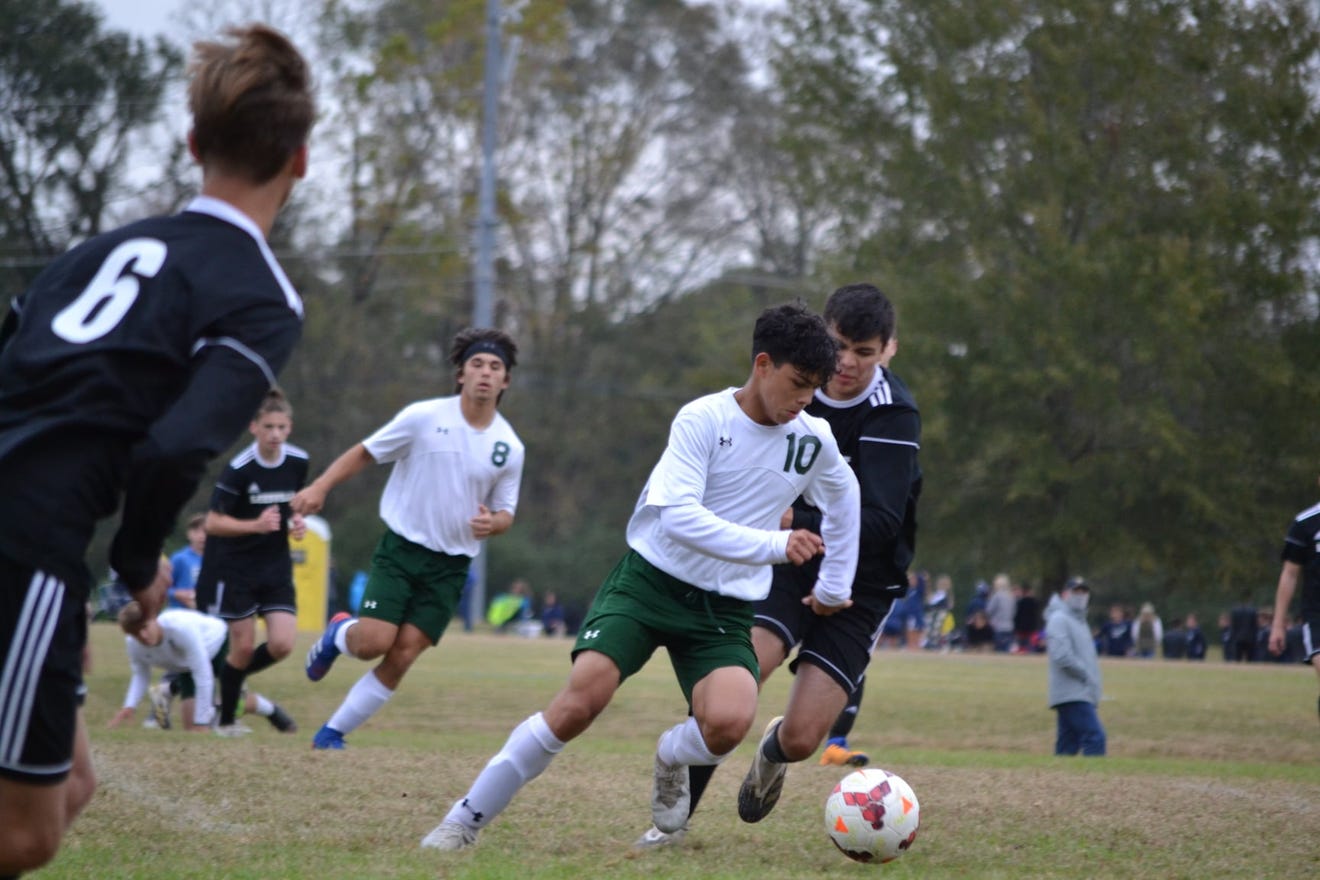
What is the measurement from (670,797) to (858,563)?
1.35 meters

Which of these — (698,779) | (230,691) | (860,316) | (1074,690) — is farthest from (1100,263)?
(698,779)

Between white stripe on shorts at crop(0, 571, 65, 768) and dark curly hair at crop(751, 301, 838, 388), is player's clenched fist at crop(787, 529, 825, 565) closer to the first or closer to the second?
dark curly hair at crop(751, 301, 838, 388)

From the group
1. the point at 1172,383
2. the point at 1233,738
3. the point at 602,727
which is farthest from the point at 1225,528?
the point at 602,727

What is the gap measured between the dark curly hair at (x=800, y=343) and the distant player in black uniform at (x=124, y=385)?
2453mm

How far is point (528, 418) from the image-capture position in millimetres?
48219

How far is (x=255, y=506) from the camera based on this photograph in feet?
36.2

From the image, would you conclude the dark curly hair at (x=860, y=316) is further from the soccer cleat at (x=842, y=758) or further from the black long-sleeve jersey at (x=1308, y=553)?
the black long-sleeve jersey at (x=1308, y=553)

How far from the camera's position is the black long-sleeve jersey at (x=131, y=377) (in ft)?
10.3

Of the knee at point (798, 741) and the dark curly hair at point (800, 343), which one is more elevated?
the dark curly hair at point (800, 343)

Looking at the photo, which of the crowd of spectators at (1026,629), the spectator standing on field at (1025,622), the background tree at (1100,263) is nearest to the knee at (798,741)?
the background tree at (1100,263)

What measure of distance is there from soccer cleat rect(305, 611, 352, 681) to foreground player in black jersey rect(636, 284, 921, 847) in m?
3.45

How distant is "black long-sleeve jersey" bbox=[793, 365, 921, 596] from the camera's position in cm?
661

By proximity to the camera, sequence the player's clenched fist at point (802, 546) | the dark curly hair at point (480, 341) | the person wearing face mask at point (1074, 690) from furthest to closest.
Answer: the person wearing face mask at point (1074, 690), the dark curly hair at point (480, 341), the player's clenched fist at point (802, 546)

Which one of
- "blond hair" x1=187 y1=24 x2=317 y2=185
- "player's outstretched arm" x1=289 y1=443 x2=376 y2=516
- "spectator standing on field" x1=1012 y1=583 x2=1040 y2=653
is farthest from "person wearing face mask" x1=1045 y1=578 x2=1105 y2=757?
"spectator standing on field" x1=1012 y1=583 x2=1040 y2=653
